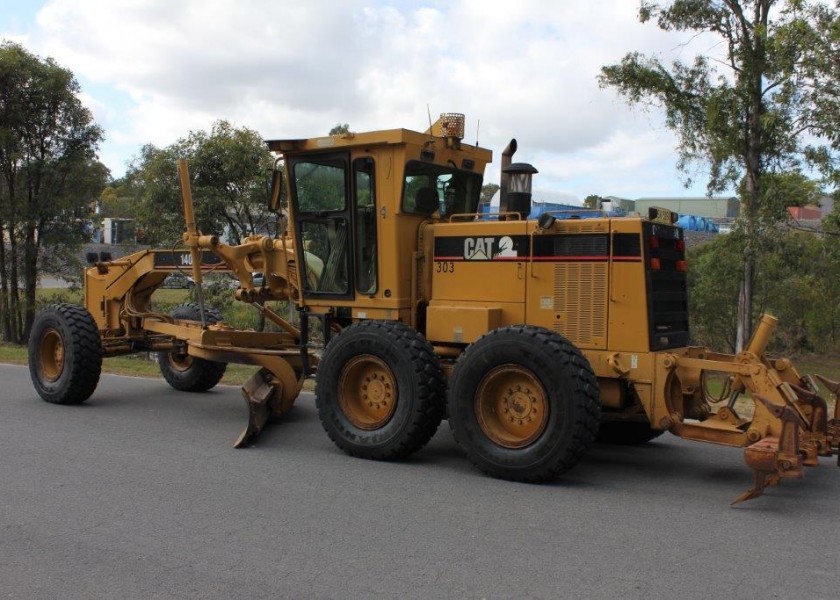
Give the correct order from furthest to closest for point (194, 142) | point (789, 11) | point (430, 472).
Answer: point (194, 142), point (789, 11), point (430, 472)

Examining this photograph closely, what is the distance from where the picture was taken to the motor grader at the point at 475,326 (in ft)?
19.8

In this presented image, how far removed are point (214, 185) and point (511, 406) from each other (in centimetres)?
992

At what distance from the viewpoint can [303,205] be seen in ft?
25.7

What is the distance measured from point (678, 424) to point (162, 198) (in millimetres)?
11365

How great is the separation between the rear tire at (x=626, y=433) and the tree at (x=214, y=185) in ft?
27.8

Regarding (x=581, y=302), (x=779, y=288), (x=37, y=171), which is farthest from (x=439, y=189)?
(x=37, y=171)

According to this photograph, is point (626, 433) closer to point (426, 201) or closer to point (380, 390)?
point (380, 390)

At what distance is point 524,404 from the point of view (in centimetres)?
632

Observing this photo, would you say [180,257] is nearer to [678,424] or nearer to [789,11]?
[678,424]

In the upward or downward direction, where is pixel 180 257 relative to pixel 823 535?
upward

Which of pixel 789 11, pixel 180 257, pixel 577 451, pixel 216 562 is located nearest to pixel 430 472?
pixel 577 451

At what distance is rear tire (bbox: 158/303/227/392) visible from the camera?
10195 millimetres

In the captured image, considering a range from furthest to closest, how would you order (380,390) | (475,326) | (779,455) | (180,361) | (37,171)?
1. (37,171)
2. (180,361)
3. (380,390)
4. (475,326)
5. (779,455)

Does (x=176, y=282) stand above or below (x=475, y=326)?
above
